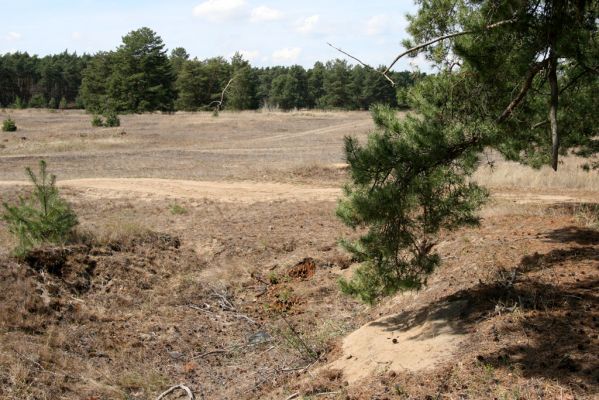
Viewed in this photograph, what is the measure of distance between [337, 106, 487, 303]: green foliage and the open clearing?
3.02ft

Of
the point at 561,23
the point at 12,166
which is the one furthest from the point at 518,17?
the point at 12,166

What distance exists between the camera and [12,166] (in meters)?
23.7

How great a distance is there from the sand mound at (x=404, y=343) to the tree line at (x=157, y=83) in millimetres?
39274

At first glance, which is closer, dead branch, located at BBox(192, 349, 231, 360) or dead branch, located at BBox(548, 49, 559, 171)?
dead branch, located at BBox(548, 49, 559, 171)

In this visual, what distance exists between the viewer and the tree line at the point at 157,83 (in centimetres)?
6159

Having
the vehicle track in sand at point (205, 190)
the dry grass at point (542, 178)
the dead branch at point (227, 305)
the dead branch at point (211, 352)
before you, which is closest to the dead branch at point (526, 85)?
the dead branch at point (211, 352)

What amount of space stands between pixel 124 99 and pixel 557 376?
2519 inches

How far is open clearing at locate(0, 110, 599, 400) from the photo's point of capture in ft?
19.0

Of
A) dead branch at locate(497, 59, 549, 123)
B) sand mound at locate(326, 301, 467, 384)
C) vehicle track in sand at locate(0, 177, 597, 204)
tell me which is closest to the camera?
dead branch at locate(497, 59, 549, 123)

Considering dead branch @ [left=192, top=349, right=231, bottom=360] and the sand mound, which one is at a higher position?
the sand mound

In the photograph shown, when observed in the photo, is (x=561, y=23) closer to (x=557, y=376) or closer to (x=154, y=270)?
(x=557, y=376)

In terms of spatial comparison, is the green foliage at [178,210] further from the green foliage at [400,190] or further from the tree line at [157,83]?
the tree line at [157,83]

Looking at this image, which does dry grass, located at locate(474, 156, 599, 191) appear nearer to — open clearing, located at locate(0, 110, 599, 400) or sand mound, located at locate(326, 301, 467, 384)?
open clearing, located at locate(0, 110, 599, 400)

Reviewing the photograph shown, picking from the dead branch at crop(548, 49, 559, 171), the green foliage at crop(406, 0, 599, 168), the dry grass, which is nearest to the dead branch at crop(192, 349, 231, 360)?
the green foliage at crop(406, 0, 599, 168)
